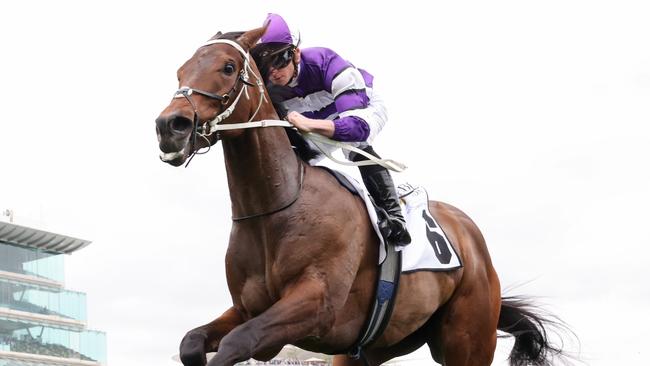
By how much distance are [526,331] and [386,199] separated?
2.97 metres

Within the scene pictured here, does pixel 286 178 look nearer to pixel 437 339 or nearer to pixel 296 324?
pixel 296 324

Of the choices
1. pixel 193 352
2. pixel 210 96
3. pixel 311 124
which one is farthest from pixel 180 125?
pixel 193 352

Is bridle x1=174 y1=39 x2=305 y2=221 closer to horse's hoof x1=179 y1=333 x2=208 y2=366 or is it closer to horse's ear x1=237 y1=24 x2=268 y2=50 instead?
horse's ear x1=237 y1=24 x2=268 y2=50

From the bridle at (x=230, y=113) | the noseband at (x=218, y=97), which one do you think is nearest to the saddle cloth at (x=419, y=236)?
the bridle at (x=230, y=113)

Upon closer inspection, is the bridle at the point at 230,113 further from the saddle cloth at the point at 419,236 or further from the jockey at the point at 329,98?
the saddle cloth at the point at 419,236

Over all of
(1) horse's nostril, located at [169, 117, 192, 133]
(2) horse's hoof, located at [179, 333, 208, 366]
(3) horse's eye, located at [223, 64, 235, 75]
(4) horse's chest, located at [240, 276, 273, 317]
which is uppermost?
(3) horse's eye, located at [223, 64, 235, 75]

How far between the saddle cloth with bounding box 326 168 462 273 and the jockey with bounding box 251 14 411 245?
12 centimetres

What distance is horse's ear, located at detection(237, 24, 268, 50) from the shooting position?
289 inches

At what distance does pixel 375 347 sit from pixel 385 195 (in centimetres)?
127

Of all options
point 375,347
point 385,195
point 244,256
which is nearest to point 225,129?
point 244,256

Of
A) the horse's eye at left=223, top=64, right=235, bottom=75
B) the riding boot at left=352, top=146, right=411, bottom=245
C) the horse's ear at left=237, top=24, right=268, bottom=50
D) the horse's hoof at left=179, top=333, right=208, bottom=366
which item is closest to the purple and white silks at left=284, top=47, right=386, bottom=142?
the riding boot at left=352, top=146, right=411, bottom=245

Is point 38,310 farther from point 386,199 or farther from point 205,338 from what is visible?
point 205,338

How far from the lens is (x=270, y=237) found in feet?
23.9

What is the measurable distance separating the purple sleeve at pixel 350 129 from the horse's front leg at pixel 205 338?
55.2 inches
